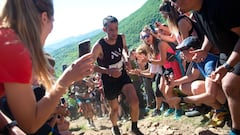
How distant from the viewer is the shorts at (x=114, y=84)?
667 cm

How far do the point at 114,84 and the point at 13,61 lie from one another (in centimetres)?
467

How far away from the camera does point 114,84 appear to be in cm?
674

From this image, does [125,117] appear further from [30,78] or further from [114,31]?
[30,78]

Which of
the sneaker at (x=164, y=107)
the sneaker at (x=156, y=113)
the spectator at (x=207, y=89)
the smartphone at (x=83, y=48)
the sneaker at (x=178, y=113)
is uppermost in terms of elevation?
the smartphone at (x=83, y=48)

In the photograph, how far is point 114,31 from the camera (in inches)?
269

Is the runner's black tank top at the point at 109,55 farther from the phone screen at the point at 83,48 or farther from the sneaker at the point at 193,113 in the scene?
the phone screen at the point at 83,48

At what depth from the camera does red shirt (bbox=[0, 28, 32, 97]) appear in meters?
2.11

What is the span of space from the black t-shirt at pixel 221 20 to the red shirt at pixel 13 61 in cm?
185

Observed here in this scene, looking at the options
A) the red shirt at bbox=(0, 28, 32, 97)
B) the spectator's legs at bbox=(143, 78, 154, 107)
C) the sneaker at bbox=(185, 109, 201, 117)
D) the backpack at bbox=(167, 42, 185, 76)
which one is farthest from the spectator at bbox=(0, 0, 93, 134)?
the spectator's legs at bbox=(143, 78, 154, 107)

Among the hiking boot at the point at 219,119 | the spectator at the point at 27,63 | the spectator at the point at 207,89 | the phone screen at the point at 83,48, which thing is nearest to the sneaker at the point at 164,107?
the spectator at the point at 207,89

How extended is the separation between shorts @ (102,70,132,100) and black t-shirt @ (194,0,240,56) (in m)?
3.15

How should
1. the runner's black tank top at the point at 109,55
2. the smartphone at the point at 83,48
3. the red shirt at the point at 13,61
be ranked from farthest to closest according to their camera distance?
the runner's black tank top at the point at 109,55
the smartphone at the point at 83,48
the red shirt at the point at 13,61

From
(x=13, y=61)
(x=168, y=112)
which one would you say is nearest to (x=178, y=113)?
(x=168, y=112)

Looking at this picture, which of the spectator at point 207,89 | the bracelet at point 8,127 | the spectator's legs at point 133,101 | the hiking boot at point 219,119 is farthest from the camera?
the spectator's legs at point 133,101
